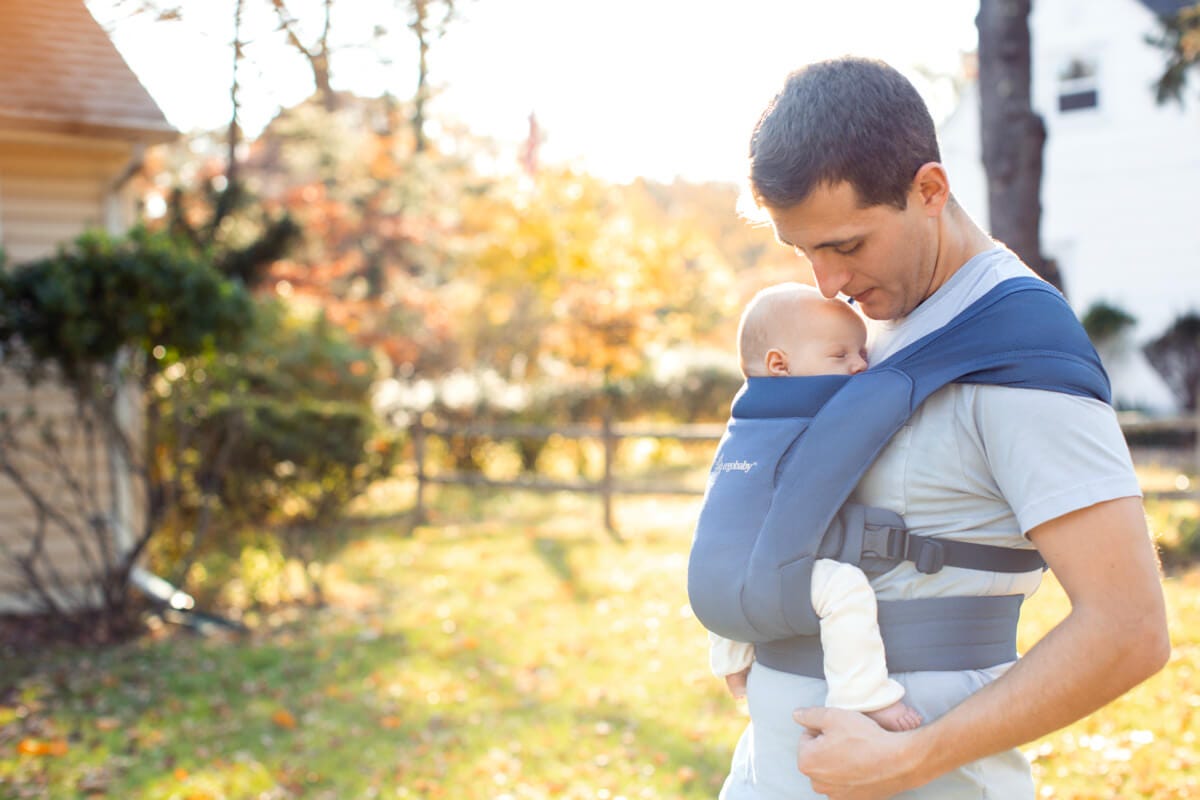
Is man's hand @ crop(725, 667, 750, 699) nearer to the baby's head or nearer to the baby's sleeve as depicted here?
the baby's sleeve

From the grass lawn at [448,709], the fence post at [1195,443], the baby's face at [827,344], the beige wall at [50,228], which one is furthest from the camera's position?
the fence post at [1195,443]

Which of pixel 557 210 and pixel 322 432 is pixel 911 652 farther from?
pixel 557 210

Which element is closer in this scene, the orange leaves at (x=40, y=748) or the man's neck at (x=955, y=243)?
the man's neck at (x=955, y=243)

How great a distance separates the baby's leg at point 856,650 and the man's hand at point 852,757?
0.09 feet

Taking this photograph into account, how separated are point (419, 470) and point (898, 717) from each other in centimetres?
1170

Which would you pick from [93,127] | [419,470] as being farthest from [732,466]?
[419,470]

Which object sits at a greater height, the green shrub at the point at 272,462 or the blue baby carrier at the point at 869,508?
the blue baby carrier at the point at 869,508

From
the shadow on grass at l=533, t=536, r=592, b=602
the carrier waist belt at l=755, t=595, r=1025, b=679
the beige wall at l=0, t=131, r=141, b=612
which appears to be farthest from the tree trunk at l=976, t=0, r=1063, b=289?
the beige wall at l=0, t=131, r=141, b=612

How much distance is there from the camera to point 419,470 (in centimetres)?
1298

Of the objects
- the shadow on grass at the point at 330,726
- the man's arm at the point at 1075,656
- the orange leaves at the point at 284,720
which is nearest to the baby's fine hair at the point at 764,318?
the man's arm at the point at 1075,656

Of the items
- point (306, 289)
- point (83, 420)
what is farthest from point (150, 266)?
point (306, 289)

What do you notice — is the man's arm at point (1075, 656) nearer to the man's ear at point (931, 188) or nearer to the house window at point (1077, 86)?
the man's ear at point (931, 188)

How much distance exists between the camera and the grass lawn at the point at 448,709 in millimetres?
5074

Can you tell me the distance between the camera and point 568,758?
541cm
